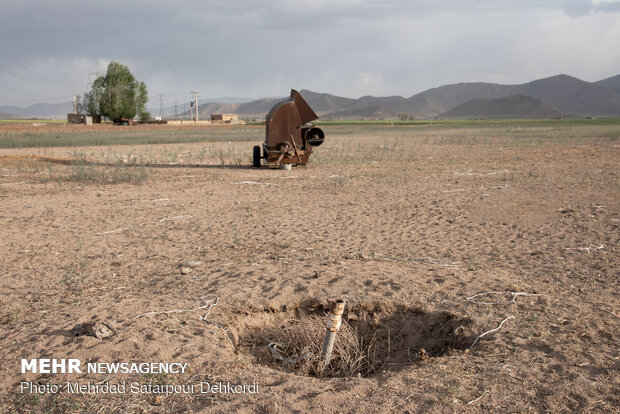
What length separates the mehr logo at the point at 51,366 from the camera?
392 cm

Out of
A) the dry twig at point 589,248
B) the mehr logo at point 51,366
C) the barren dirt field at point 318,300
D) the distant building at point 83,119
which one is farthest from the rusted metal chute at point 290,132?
the distant building at point 83,119

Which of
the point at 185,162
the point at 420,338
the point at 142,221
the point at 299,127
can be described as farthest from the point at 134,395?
the point at 185,162

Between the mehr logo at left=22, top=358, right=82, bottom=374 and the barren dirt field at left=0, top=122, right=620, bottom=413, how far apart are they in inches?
3.4

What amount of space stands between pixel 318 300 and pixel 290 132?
1244 cm

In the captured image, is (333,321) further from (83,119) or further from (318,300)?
(83,119)

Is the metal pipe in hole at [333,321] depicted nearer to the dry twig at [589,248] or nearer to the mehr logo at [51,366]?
the mehr logo at [51,366]

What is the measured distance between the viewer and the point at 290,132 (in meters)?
17.3

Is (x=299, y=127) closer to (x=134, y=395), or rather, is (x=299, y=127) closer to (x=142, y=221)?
(x=142, y=221)

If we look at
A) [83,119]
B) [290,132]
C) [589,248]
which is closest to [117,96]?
[83,119]

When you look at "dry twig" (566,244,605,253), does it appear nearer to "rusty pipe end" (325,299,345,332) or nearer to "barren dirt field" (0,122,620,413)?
"barren dirt field" (0,122,620,413)

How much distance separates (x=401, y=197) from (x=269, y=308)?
714cm

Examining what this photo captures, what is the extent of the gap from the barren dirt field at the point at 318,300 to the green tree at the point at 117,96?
86.6 meters

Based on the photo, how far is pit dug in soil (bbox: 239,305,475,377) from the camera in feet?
15.0

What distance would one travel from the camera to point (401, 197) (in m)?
11.9
